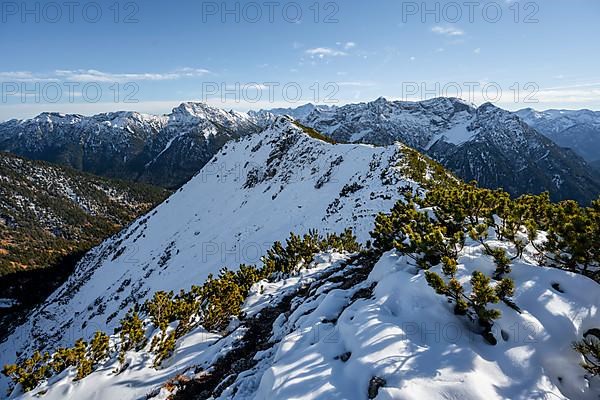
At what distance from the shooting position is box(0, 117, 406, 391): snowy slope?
1465 inches

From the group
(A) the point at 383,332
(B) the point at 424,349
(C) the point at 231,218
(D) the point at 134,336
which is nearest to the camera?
(B) the point at 424,349

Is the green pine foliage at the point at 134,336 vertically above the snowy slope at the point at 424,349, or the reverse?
the snowy slope at the point at 424,349

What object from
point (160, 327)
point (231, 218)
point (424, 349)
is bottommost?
point (231, 218)

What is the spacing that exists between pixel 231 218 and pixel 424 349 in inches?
2104

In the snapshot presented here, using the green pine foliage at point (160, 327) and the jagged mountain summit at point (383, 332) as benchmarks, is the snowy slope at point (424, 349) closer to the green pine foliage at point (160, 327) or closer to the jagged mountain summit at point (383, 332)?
the jagged mountain summit at point (383, 332)

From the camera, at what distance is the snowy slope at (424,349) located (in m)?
5.16

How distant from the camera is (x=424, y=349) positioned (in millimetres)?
5906

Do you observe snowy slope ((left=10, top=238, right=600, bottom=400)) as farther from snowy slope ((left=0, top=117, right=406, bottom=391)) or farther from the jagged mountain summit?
snowy slope ((left=0, top=117, right=406, bottom=391))

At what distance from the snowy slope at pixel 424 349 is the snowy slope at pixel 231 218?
19152 mm

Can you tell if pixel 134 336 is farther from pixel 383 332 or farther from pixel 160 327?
pixel 383 332

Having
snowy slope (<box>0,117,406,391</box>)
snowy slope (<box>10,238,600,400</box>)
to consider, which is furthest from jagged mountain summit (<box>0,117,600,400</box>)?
snowy slope (<box>0,117,406,391</box>)

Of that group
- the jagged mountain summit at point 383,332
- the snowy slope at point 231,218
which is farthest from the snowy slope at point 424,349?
the snowy slope at point 231,218

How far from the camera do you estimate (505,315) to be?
238 inches

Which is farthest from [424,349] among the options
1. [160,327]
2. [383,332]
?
[160,327]
